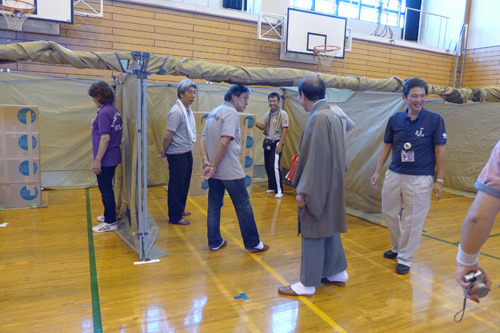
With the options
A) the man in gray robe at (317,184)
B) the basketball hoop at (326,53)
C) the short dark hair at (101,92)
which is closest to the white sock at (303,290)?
the man in gray robe at (317,184)

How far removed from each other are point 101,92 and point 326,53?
5401 mm

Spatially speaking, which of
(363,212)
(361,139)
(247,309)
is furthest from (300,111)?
(247,309)

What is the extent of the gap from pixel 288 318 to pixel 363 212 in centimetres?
272

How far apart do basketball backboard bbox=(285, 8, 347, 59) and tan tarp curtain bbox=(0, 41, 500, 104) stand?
323 cm

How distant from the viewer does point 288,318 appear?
221 centimetres

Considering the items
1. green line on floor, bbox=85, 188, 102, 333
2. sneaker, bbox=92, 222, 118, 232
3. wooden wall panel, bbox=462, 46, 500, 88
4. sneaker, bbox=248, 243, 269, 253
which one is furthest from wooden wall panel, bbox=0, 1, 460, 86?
sneaker, bbox=248, 243, 269, 253

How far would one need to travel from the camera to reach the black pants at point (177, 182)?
12.6 ft

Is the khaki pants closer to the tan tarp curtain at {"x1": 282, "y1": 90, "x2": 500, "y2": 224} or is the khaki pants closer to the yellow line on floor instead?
the yellow line on floor

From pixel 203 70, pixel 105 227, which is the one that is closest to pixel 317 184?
pixel 203 70

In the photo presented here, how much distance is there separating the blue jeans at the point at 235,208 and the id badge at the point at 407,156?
1320mm

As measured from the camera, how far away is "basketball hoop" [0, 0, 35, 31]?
4980 mm

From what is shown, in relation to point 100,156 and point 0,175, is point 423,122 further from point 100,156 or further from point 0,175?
point 0,175

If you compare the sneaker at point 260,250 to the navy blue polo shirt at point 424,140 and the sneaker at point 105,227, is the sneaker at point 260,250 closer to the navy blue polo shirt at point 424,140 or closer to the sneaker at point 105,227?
the navy blue polo shirt at point 424,140

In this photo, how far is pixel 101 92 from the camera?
3383mm
